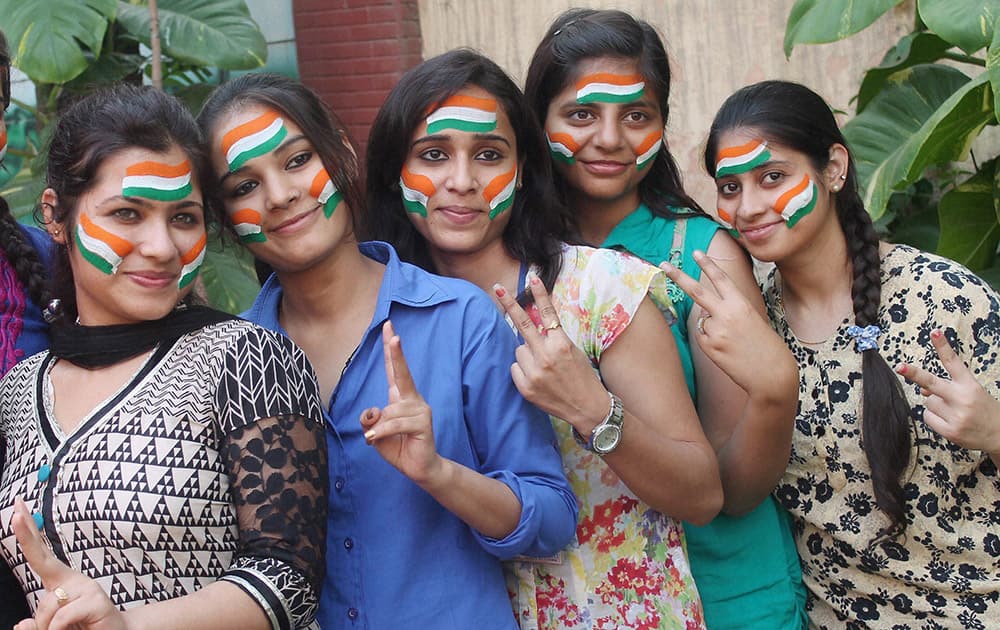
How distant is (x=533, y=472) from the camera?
6.62 feet

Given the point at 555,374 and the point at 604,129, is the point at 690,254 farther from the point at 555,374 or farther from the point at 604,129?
the point at 555,374

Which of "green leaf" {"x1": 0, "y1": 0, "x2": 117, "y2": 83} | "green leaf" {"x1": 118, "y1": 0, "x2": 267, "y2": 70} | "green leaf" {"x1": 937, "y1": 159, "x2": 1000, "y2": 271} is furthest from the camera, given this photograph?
"green leaf" {"x1": 118, "y1": 0, "x2": 267, "y2": 70}

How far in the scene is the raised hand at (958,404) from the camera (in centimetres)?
214

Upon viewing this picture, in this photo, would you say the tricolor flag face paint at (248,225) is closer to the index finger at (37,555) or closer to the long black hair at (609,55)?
the index finger at (37,555)

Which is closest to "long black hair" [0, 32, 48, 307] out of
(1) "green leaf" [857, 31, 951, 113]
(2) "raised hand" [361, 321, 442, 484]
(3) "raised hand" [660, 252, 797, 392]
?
(2) "raised hand" [361, 321, 442, 484]

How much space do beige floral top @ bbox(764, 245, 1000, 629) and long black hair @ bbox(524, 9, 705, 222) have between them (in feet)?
1.92

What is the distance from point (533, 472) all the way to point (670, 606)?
1.50 ft

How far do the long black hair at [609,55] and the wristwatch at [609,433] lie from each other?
0.83 m

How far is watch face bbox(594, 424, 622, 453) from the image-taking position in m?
1.98

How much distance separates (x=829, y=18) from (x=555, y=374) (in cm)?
219

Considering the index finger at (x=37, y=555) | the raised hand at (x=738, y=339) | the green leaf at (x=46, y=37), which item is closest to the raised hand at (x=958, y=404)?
the raised hand at (x=738, y=339)

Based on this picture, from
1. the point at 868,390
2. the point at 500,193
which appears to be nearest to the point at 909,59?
the point at 868,390

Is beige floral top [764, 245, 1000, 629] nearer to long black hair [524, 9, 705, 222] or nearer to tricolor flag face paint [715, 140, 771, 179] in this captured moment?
tricolor flag face paint [715, 140, 771, 179]

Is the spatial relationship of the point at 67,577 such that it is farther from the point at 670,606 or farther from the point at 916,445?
the point at 916,445
